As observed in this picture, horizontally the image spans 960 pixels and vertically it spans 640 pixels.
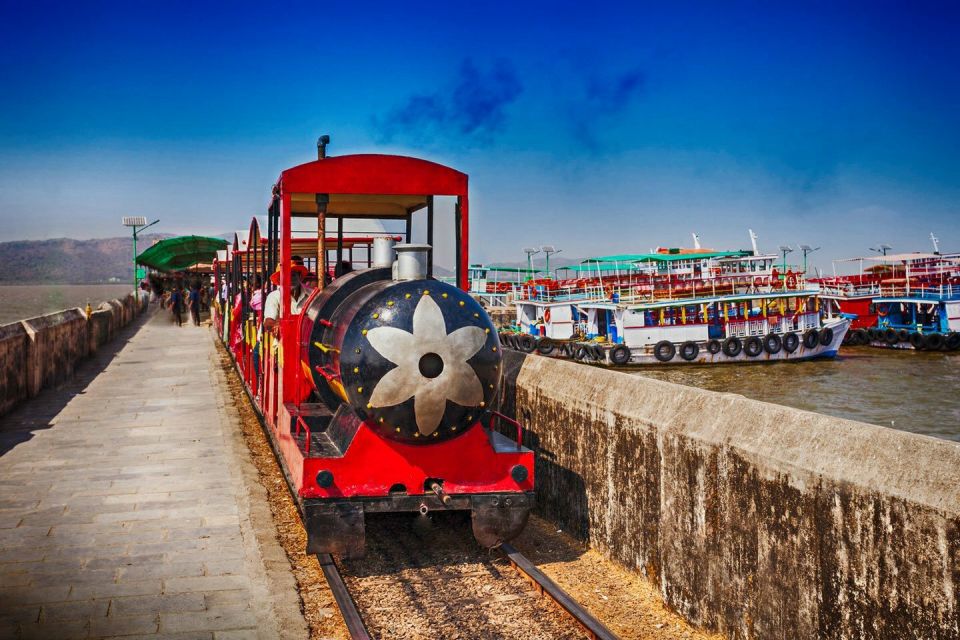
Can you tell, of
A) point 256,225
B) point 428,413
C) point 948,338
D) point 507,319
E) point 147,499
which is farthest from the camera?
point 507,319

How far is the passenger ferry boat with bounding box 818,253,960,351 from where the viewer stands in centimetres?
4388

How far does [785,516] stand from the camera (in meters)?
4.46

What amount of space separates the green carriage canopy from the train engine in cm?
3264

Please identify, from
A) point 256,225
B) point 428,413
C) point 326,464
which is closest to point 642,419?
point 428,413

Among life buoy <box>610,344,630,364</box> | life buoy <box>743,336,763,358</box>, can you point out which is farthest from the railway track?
life buoy <box>743,336,763,358</box>

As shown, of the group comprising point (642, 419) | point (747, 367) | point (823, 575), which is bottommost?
point (747, 367)

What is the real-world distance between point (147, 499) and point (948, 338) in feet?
144

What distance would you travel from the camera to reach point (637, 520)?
19.6 ft

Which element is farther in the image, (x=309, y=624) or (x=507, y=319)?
(x=507, y=319)

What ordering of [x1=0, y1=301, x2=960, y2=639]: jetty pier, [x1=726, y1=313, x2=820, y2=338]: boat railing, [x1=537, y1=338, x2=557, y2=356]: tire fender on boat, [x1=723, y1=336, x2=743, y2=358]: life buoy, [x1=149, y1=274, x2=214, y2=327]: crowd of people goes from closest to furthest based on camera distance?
1. [x1=0, y1=301, x2=960, y2=639]: jetty pier
2. [x1=149, y1=274, x2=214, y2=327]: crowd of people
3. [x1=723, y1=336, x2=743, y2=358]: life buoy
4. [x1=537, y1=338, x2=557, y2=356]: tire fender on boat
5. [x1=726, y1=313, x2=820, y2=338]: boat railing

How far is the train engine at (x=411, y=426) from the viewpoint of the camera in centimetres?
581

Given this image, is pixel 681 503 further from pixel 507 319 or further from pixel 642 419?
pixel 507 319

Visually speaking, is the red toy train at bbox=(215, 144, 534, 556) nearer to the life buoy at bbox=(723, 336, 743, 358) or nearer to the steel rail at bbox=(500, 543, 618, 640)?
the steel rail at bbox=(500, 543, 618, 640)

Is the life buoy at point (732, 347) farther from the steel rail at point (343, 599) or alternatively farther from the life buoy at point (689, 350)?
the steel rail at point (343, 599)
